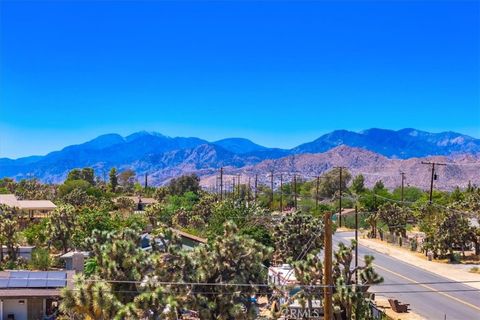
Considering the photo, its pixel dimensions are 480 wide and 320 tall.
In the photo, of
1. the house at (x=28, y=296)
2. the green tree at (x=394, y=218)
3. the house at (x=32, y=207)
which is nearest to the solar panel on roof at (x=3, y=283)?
the house at (x=28, y=296)

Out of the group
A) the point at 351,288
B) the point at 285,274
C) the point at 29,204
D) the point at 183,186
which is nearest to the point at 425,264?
the point at 285,274

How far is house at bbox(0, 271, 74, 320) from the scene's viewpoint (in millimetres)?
33281

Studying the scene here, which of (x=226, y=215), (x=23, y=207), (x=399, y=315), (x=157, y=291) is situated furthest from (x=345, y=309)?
(x=23, y=207)

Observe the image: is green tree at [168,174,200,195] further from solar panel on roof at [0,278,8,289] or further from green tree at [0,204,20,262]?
solar panel on roof at [0,278,8,289]

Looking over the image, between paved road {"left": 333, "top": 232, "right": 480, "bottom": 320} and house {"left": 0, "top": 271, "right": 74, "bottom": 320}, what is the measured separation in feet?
60.8

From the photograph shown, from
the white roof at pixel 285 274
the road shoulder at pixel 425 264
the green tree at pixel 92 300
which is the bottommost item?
the road shoulder at pixel 425 264

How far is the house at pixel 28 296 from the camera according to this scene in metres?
33.3

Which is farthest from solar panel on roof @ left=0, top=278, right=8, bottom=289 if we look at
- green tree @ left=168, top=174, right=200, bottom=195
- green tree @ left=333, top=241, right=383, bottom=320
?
green tree @ left=168, top=174, right=200, bottom=195

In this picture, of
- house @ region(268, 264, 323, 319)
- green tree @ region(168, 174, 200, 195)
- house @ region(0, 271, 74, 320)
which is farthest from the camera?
green tree @ region(168, 174, 200, 195)

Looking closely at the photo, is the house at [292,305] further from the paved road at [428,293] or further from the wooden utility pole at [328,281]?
the wooden utility pole at [328,281]

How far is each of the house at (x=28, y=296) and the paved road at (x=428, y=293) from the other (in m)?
18.5

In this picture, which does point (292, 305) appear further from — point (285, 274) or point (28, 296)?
point (28, 296)

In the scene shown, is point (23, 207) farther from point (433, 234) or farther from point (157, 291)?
point (157, 291)

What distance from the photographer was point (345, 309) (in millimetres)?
30734
